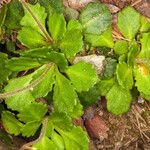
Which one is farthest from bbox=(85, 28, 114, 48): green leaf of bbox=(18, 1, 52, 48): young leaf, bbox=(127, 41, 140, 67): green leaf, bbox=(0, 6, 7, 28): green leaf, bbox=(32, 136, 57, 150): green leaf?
bbox=(32, 136, 57, 150): green leaf

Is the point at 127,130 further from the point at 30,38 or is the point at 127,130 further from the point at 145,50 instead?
the point at 30,38

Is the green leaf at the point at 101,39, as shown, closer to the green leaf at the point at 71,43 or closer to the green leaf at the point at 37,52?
the green leaf at the point at 71,43

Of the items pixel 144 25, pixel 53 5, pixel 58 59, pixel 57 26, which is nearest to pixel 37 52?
pixel 58 59

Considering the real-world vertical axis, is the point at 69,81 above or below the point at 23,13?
below

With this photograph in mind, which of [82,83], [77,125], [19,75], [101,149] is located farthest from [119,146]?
[19,75]

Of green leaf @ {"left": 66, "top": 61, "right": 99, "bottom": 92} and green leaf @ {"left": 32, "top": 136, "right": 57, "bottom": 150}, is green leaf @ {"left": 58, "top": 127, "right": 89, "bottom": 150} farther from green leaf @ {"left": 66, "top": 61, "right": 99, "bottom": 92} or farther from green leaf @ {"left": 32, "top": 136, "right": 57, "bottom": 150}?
green leaf @ {"left": 66, "top": 61, "right": 99, "bottom": 92}

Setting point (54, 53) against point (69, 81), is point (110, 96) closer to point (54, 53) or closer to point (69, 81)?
point (69, 81)
